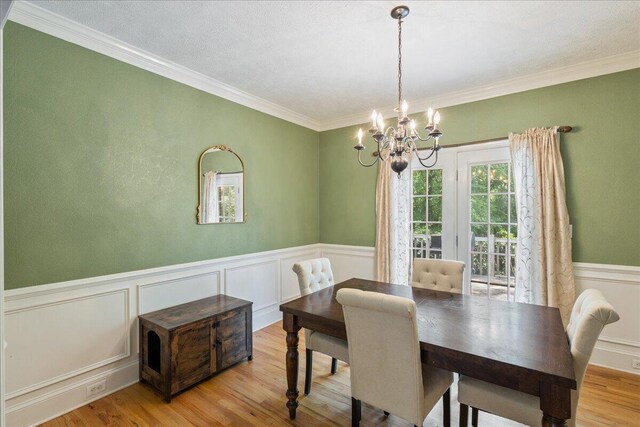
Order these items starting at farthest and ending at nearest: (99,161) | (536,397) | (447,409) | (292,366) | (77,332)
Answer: (99,161) < (77,332) < (292,366) < (447,409) < (536,397)

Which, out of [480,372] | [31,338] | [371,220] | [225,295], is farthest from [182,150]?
[480,372]

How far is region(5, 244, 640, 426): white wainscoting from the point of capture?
2078mm

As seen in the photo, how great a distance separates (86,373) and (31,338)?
476 millimetres

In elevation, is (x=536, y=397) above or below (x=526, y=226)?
below

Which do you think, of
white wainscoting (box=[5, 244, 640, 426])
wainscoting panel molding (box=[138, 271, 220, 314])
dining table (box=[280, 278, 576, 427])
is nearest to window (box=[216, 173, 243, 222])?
white wainscoting (box=[5, 244, 640, 426])

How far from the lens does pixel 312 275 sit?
2.83 m

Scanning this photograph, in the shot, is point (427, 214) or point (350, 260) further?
point (350, 260)

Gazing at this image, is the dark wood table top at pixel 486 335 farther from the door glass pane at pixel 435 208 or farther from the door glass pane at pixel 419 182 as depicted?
the door glass pane at pixel 419 182

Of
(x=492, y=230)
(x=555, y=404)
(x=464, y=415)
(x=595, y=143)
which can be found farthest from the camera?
(x=492, y=230)

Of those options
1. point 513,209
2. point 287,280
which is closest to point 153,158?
point 287,280

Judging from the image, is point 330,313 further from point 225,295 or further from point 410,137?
point 225,295

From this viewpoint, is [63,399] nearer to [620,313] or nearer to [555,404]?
[555,404]

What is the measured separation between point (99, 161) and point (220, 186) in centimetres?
111

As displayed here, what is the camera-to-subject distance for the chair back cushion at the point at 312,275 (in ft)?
8.91
